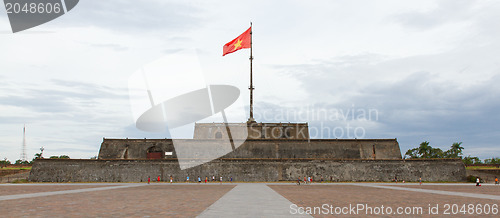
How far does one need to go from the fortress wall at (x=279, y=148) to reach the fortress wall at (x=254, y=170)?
5697 mm

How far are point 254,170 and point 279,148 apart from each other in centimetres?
730

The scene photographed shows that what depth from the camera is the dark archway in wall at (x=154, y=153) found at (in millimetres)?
45844

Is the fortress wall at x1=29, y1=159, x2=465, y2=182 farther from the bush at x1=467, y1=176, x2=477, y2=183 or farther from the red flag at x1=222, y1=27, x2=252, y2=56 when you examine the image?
the red flag at x1=222, y1=27, x2=252, y2=56

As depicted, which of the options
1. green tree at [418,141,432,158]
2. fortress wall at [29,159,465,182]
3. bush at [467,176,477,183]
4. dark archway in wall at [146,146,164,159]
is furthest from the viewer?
green tree at [418,141,432,158]

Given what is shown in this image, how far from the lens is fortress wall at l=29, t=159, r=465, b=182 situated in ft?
128

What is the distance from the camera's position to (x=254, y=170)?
1555 inches

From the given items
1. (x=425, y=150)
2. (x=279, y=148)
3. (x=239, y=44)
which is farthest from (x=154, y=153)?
(x=425, y=150)

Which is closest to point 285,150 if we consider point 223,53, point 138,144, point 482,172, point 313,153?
point 313,153

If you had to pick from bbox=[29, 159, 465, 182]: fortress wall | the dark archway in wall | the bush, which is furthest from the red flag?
the bush

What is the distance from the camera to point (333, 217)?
378 inches

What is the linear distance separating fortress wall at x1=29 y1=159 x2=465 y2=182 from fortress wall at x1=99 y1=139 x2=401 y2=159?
5.70 meters

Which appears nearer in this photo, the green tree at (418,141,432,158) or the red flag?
the red flag

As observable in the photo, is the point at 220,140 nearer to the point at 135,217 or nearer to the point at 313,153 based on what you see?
the point at 313,153

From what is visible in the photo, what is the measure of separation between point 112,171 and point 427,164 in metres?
35.1
